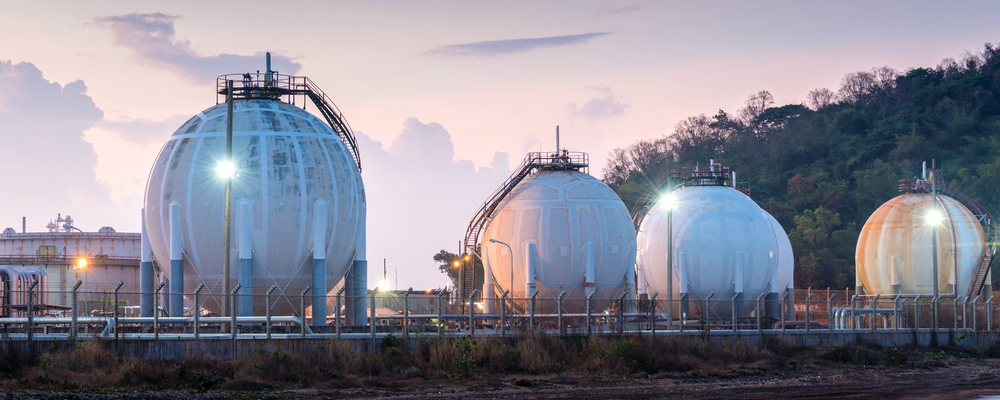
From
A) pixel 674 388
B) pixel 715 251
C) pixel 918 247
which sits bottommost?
pixel 674 388

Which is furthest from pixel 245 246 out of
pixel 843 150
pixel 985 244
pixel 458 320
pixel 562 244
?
pixel 843 150

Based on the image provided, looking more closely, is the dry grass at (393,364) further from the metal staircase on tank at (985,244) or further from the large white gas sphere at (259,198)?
the metal staircase on tank at (985,244)

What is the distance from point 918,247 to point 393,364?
4165cm

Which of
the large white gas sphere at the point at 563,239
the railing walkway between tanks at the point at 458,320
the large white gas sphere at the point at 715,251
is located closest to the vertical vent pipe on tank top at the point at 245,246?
the railing walkway between tanks at the point at 458,320

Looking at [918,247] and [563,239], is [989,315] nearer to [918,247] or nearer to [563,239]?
[918,247]

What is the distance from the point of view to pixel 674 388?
24.2 metres

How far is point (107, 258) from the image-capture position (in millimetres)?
68750

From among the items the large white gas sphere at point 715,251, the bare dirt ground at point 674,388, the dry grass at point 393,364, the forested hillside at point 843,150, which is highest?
the forested hillside at point 843,150

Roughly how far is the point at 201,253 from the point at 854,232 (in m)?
62.5

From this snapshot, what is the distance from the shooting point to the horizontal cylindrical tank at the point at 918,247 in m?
57.9

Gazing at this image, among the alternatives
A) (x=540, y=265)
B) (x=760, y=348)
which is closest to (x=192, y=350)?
(x=760, y=348)

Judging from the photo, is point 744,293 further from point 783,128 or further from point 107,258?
point 783,128

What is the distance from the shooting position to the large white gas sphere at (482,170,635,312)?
48.4 m

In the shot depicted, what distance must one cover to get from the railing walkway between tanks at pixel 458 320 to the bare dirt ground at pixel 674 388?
4.02 metres
